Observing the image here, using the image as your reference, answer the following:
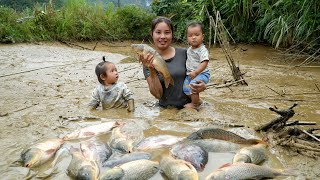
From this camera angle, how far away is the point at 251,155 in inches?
122

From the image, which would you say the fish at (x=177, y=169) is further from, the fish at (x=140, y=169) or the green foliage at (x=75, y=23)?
the green foliage at (x=75, y=23)

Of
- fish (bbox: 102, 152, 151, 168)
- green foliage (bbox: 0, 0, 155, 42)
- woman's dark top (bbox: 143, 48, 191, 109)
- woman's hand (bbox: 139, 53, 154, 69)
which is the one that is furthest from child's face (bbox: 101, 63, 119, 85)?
green foliage (bbox: 0, 0, 155, 42)

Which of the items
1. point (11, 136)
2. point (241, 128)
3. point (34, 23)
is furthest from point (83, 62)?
point (241, 128)

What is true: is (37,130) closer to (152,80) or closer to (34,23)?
(152,80)

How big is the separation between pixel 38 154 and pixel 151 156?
3.43 ft

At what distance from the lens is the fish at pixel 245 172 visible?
2.69 metres

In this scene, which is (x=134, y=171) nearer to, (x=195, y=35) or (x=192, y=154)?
(x=192, y=154)

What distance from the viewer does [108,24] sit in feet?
45.9

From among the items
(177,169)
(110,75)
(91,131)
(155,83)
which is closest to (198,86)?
(155,83)

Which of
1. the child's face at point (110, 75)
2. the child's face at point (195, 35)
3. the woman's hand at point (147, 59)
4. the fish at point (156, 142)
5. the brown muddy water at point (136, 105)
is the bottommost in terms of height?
the brown muddy water at point (136, 105)

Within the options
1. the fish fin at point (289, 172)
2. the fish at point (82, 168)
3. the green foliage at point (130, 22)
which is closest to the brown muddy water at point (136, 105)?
the fish fin at point (289, 172)

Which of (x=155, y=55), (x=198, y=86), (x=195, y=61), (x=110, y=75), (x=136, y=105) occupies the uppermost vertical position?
(x=155, y=55)

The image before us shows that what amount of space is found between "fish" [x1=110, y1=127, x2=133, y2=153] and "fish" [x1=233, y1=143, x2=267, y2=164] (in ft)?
3.37

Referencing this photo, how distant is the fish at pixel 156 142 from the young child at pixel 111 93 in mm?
1530
